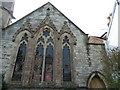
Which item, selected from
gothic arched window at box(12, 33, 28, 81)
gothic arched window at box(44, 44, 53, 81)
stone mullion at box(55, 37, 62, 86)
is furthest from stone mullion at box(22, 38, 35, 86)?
stone mullion at box(55, 37, 62, 86)

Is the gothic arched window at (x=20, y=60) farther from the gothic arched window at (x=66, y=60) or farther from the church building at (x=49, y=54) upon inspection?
the gothic arched window at (x=66, y=60)

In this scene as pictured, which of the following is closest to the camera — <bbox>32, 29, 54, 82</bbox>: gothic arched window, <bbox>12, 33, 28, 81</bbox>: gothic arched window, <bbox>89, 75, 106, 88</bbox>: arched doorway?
<bbox>89, 75, 106, 88</bbox>: arched doorway

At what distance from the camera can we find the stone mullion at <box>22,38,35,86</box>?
1186 centimetres

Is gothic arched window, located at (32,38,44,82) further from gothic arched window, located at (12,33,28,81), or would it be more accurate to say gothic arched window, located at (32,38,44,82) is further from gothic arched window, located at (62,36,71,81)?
gothic arched window, located at (62,36,71,81)

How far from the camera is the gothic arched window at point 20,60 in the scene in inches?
477

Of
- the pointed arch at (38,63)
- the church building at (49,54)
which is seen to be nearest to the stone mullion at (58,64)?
the church building at (49,54)

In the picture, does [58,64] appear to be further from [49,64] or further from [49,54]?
[49,54]

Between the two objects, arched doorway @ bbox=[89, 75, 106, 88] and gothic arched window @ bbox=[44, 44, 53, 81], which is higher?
gothic arched window @ bbox=[44, 44, 53, 81]

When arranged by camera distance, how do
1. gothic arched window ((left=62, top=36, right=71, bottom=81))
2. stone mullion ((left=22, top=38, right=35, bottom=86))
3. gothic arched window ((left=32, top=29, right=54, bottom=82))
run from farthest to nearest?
gothic arched window ((left=62, top=36, right=71, bottom=81)), gothic arched window ((left=32, top=29, right=54, bottom=82)), stone mullion ((left=22, top=38, right=35, bottom=86))

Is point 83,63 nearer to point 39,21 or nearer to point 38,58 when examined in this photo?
point 38,58

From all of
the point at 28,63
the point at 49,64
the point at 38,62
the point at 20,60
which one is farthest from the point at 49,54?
the point at 20,60

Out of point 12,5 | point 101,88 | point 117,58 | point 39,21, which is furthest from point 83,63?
point 12,5

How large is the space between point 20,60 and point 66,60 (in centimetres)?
357

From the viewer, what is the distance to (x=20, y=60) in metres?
12.9
